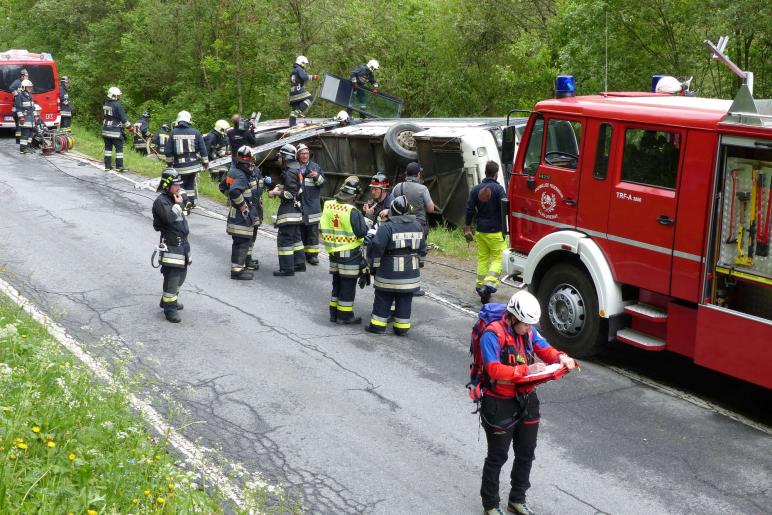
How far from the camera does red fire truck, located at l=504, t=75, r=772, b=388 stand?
7.23 metres

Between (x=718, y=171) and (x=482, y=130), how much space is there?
6.48 meters

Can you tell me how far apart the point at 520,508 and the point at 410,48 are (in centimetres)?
1834

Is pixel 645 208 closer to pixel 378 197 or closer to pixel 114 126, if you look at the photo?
pixel 378 197

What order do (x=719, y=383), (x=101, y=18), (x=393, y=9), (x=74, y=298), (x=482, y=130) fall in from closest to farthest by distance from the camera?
(x=719, y=383), (x=74, y=298), (x=482, y=130), (x=393, y=9), (x=101, y=18)

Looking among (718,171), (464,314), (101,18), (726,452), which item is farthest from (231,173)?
(101,18)

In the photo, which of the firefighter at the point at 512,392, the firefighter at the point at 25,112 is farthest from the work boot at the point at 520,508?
the firefighter at the point at 25,112

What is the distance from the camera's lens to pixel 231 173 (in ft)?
37.8

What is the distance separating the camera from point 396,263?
9391mm

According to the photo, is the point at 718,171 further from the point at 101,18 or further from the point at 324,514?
the point at 101,18

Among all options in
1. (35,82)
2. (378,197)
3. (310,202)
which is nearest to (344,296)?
(378,197)

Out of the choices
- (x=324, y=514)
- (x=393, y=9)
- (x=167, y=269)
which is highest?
(x=393, y=9)

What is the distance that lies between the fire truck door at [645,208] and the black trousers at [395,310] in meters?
2.28

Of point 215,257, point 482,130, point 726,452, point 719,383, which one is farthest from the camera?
point 482,130

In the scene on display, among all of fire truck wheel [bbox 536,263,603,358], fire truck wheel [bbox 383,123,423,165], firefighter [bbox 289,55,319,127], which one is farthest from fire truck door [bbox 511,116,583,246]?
firefighter [bbox 289,55,319,127]
